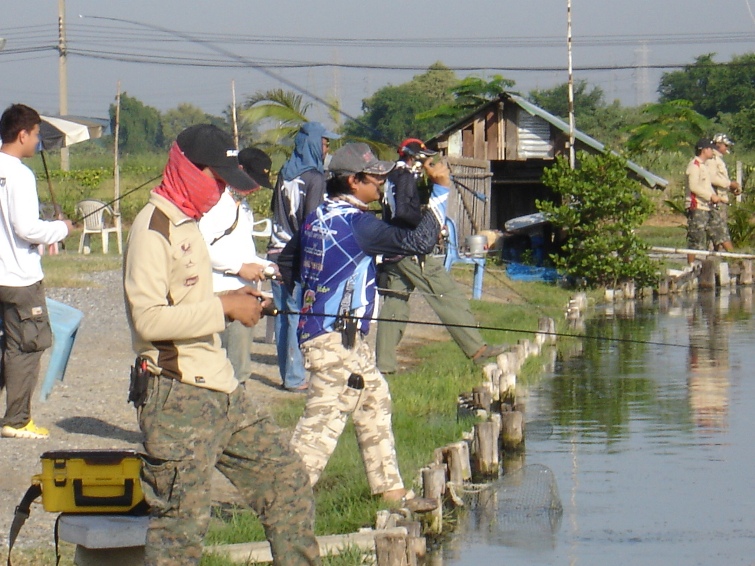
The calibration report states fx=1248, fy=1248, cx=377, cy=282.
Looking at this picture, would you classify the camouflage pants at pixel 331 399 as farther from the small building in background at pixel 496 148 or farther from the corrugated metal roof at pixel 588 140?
the small building in background at pixel 496 148

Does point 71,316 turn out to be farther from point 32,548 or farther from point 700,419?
point 700,419

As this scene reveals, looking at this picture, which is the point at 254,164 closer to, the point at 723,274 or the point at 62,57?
the point at 723,274

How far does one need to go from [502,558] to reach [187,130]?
266 cm

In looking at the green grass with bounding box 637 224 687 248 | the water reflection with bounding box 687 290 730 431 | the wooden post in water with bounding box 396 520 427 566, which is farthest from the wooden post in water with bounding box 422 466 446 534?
the green grass with bounding box 637 224 687 248

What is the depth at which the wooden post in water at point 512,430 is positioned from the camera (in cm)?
807

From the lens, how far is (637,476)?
7.34 m

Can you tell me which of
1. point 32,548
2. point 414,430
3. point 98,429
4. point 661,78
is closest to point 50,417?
point 98,429

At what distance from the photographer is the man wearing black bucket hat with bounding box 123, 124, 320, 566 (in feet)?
13.9

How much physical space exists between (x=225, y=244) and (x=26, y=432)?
5.79 ft

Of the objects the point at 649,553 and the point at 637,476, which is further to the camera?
the point at 637,476

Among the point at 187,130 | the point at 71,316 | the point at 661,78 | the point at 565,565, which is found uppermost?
the point at 661,78

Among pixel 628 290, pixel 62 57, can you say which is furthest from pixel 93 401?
pixel 62 57

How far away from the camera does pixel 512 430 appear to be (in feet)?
26.5

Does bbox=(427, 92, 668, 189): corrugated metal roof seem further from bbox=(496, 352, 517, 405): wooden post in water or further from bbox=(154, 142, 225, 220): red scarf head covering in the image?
bbox=(154, 142, 225, 220): red scarf head covering
